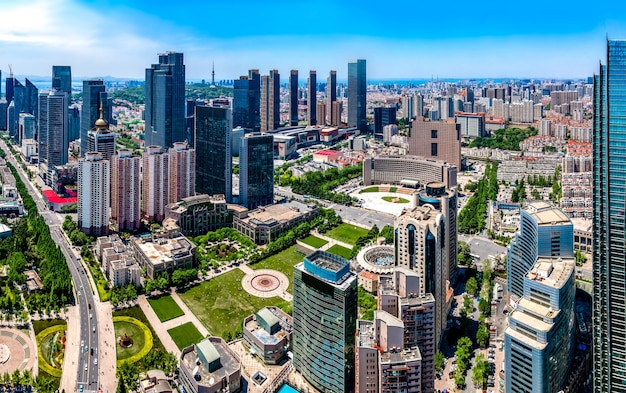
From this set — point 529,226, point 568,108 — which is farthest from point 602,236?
point 568,108

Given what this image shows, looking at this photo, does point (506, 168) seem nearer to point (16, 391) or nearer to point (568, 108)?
point (568, 108)

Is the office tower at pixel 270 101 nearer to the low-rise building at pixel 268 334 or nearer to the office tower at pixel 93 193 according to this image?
the office tower at pixel 93 193

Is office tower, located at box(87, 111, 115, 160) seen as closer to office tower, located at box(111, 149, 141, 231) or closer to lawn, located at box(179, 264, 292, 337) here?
office tower, located at box(111, 149, 141, 231)

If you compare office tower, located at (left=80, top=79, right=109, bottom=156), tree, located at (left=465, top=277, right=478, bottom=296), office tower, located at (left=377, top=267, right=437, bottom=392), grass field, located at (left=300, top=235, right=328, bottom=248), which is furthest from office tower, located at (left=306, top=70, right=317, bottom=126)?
office tower, located at (left=377, top=267, right=437, bottom=392)

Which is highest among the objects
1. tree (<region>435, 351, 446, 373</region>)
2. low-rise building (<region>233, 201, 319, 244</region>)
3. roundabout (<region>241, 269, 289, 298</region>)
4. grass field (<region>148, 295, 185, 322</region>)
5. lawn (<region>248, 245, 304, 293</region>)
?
low-rise building (<region>233, 201, 319, 244</region>)

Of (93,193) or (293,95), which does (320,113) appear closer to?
(293,95)

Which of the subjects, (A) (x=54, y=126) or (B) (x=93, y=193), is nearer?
(B) (x=93, y=193)

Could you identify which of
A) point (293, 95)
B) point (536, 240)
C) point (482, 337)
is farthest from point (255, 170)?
point (293, 95)
